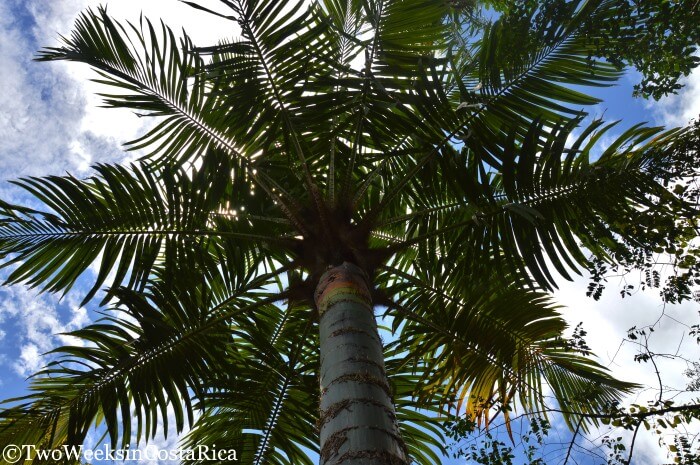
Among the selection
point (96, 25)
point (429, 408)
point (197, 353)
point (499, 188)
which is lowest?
point (429, 408)

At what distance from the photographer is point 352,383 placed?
275 cm

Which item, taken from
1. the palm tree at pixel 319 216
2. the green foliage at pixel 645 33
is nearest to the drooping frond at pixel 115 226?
the palm tree at pixel 319 216

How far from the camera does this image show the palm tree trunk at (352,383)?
95.5 inches

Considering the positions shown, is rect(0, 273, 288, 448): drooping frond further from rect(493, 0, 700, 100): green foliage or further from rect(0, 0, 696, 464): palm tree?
rect(493, 0, 700, 100): green foliage

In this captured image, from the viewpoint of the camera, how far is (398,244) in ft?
13.9

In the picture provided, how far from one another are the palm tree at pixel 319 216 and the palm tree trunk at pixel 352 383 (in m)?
0.05

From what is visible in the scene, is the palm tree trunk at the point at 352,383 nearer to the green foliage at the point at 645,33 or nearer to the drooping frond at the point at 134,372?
the drooping frond at the point at 134,372

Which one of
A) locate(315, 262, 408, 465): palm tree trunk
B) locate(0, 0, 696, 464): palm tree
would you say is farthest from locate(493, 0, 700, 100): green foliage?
locate(315, 262, 408, 465): palm tree trunk

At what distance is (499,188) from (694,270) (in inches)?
71.1

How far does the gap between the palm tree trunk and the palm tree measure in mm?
55

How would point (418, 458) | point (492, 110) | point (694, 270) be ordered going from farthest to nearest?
point (418, 458), point (492, 110), point (694, 270)

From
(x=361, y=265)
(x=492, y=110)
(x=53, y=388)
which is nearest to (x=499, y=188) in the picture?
(x=492, y=110)

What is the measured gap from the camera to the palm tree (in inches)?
159

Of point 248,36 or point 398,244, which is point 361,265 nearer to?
point 398,244
